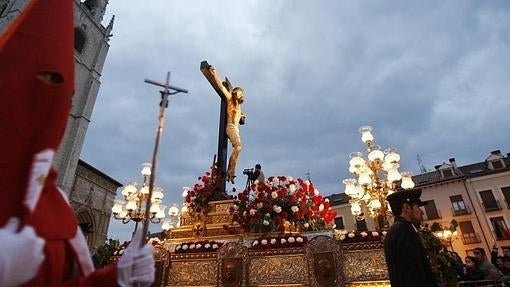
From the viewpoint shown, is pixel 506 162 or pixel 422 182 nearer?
pixel 506 162

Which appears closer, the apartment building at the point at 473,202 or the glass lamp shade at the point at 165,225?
the glass lamp shade at the point at 165,225

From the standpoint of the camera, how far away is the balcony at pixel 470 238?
23.6 meters

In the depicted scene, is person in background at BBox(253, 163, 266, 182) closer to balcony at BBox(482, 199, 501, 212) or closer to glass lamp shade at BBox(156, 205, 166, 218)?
glass lamp shade at BBox(156, 205, 166, 218)

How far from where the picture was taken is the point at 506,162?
25.8 meters

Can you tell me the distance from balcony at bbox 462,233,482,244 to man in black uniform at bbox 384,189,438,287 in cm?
2678

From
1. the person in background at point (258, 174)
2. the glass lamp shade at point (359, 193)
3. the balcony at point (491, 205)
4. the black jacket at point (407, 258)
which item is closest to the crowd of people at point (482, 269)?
the glass lamp shade at point (359, 193)

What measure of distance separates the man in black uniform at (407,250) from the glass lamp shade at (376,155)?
3.66 m

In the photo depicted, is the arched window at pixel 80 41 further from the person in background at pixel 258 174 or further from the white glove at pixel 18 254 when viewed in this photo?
the white glove at pixel 18 254

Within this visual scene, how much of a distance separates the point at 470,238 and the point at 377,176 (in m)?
23.7

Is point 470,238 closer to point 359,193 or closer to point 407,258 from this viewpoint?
point 359,193

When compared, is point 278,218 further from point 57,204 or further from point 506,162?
point 506,162

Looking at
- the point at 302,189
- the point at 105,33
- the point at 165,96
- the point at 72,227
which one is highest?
the point at 105,33

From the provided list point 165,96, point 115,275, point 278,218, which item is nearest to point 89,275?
point 115,275

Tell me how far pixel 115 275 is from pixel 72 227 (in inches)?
13.0
